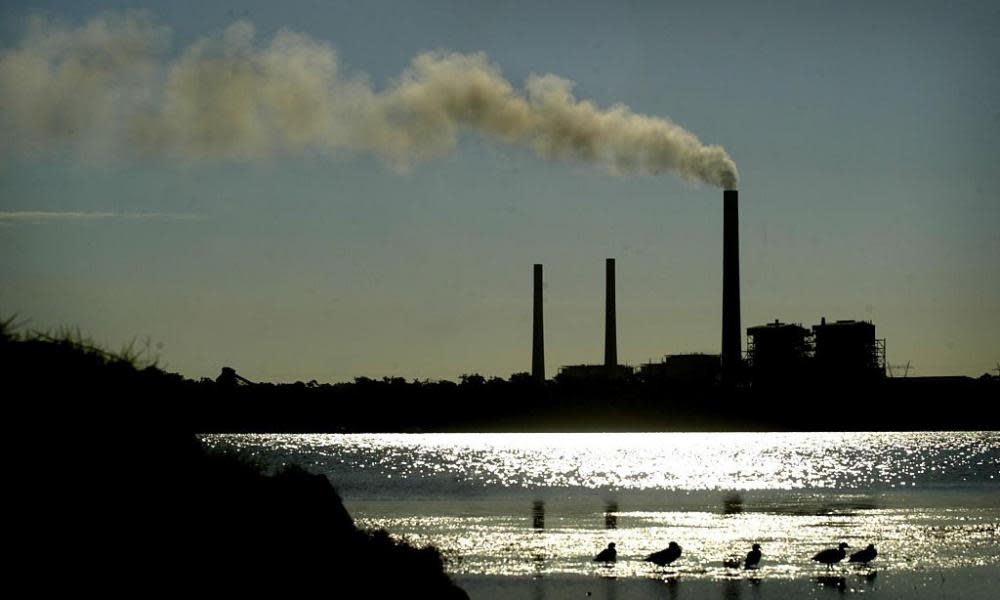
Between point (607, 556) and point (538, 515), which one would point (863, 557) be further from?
point (538, 515)

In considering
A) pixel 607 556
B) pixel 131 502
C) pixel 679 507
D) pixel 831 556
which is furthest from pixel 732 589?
pixel 679 507

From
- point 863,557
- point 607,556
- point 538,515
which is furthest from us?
point 538,515

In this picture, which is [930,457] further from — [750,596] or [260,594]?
[260,594]

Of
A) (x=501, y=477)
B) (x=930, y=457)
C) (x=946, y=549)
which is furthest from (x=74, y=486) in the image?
(x=930, y=457)

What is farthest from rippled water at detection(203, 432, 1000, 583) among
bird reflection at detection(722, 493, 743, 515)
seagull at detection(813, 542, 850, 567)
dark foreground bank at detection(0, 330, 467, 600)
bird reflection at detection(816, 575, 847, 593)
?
dark foreground bank at detection(0, 330, 467, 600)

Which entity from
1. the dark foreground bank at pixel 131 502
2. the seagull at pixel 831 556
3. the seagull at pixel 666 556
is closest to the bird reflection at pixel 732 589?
the seagull at pixel 666 556

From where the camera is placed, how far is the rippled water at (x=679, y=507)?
44469 millimetres

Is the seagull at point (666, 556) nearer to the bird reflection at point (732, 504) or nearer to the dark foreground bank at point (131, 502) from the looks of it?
the dark foreground bank at point (131, 502)

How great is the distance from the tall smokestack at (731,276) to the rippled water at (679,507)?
24527 mm

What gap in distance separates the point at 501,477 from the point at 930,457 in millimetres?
47270

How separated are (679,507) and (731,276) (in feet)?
298

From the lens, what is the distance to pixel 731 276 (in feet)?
520

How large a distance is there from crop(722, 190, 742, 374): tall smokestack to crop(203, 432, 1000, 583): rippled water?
80.5 feet

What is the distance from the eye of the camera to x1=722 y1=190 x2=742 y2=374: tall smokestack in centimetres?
15338
